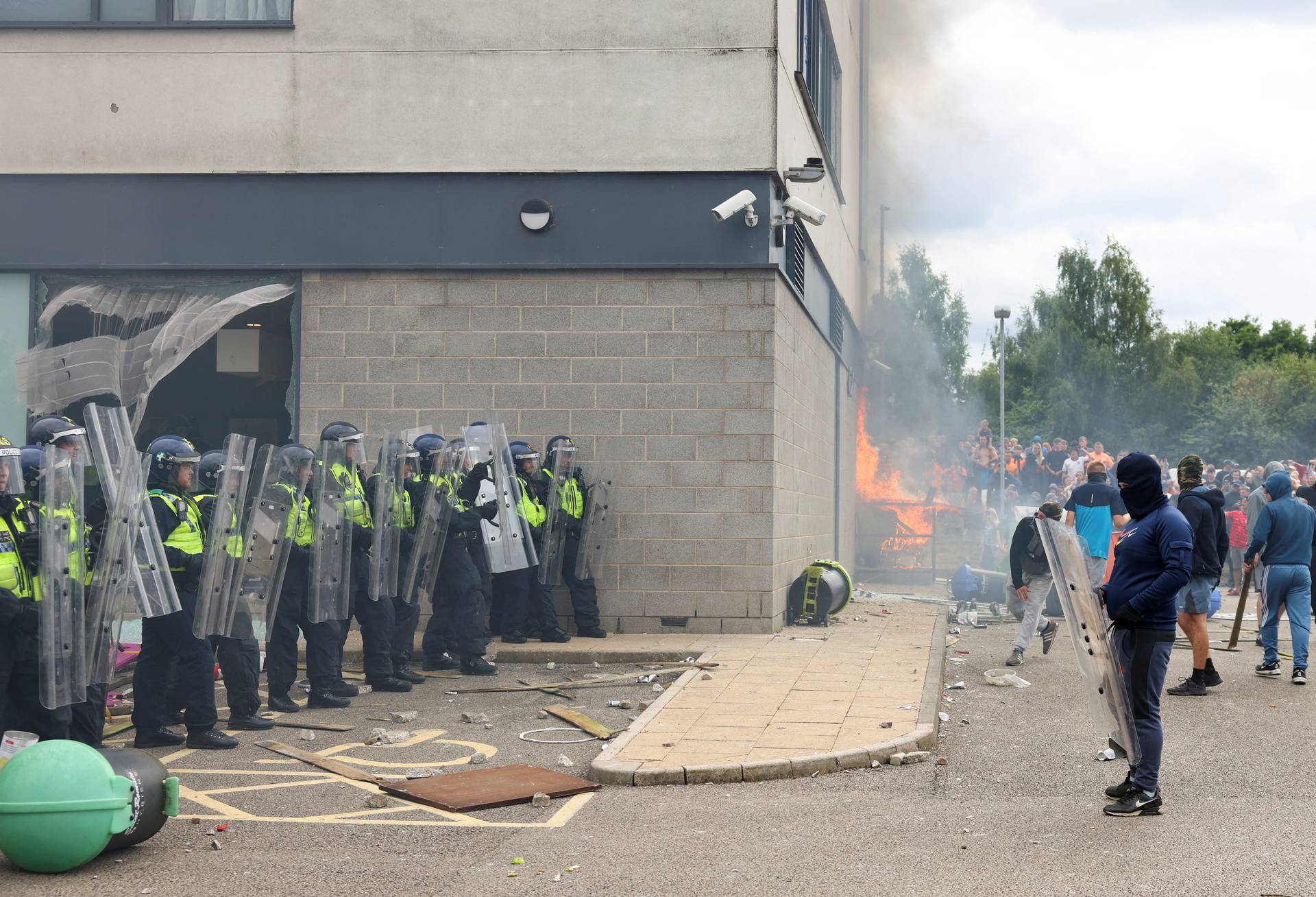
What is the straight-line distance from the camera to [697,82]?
44.3ft

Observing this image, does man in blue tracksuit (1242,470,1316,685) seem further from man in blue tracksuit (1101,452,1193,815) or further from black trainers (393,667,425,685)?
black trainers (393,667,425,685)

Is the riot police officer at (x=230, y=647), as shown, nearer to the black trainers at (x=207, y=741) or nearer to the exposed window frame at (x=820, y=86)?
the black trainers at (x=207, y=741)

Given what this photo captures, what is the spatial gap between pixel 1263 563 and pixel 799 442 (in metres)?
5.47

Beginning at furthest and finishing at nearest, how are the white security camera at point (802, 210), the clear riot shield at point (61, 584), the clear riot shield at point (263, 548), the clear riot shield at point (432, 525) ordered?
the white security camera at point (802, 210) < the clear riot shield at point (432, 525) < the clear riot shield at point (263, 548) < the clear riot shield at point (61, 584)

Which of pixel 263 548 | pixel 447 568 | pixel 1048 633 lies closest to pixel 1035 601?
pixel 1048 633

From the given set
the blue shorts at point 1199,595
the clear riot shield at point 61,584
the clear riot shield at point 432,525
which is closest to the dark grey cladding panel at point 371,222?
the clear riot shield at point 432,525

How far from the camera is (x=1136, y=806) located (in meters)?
6.47

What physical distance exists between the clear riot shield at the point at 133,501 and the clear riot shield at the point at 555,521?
5063 mm

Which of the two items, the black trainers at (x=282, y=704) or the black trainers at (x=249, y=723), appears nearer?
the black trainers at (x=249, y=723)

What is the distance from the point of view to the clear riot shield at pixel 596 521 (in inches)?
521

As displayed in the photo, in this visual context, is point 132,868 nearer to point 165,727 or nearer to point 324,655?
point 165,727

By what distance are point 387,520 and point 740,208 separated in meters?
4.95

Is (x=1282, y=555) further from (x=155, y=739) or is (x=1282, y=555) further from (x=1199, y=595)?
(x=155, y=739)

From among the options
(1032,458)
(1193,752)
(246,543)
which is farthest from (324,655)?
(1032,458)
